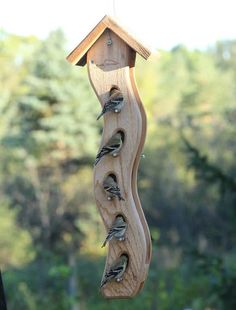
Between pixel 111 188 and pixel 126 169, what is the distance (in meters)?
0.09

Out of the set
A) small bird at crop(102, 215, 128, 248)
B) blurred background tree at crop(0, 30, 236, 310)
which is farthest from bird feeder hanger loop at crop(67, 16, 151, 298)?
blurred background tree at crop(0, 30, 236, 310)

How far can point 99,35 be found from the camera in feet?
10.8

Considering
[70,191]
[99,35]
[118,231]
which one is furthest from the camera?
[70,191]

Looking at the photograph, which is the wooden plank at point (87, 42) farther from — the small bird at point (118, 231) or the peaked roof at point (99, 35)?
the small bird at point (118, 231)

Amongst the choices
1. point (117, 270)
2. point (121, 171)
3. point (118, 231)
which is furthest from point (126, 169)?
point (117, 270)

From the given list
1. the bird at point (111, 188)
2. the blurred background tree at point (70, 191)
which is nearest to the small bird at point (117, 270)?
the bird at point (111, 188)

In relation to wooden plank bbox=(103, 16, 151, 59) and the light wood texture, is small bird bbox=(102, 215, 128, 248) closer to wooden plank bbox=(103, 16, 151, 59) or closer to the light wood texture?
the light wood texture

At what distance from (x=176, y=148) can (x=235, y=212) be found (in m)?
11.8

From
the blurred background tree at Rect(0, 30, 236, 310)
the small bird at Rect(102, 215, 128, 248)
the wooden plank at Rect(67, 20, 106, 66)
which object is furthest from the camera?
the blurred background tree at Rect(0, 30, 236, 310)

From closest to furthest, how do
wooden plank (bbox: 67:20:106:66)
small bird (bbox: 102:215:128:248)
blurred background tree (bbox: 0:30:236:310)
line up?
small bird (bbox: 102:215:128:248) → wooden plank (bbox: 67:20:106:66) → blurred background tree (bbox: 0:30:236:310)

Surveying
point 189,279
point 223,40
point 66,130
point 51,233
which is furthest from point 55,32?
point 223,40

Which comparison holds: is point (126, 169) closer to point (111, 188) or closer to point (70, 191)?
point (111, 188)

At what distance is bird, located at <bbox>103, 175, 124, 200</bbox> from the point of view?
3.20 metres

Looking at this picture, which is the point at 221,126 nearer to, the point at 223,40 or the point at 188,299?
the point at 188,299
